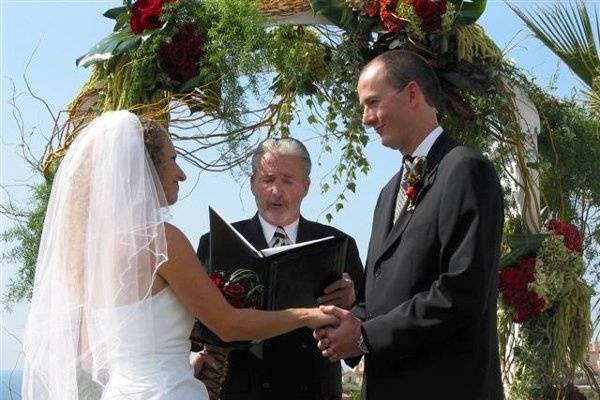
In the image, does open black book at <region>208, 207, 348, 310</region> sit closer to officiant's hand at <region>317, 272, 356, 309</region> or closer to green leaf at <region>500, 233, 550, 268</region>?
officiant's hand at <region>317, 272, 356, 309</region>

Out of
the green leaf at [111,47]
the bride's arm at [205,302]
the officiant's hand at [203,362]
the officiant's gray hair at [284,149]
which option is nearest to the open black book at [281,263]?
the bride's arm at [205,302]

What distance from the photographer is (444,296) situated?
11.6 ft

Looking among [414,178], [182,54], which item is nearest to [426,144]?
[414,178]

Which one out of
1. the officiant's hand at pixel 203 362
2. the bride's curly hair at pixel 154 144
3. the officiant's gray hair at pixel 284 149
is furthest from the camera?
the officiant's gray hair at pixel 284 149

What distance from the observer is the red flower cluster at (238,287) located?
3.99 metres

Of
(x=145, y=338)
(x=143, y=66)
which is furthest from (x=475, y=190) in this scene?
(x=143, y=66)

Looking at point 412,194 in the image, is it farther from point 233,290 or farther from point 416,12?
point 416,12

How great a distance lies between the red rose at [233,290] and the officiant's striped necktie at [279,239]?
0.89 metres

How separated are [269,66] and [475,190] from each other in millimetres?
2385

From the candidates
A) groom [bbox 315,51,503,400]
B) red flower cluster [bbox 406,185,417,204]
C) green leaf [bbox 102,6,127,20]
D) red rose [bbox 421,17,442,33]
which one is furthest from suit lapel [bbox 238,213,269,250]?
green leaf [bbox 102,6,127,20]

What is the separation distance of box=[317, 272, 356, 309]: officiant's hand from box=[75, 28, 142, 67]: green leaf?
2048 mm

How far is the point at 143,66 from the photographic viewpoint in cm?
562

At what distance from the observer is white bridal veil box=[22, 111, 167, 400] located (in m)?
3.51

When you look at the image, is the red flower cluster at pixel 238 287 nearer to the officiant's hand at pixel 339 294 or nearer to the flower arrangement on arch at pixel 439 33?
the officiant's hand at pixel 339 294
